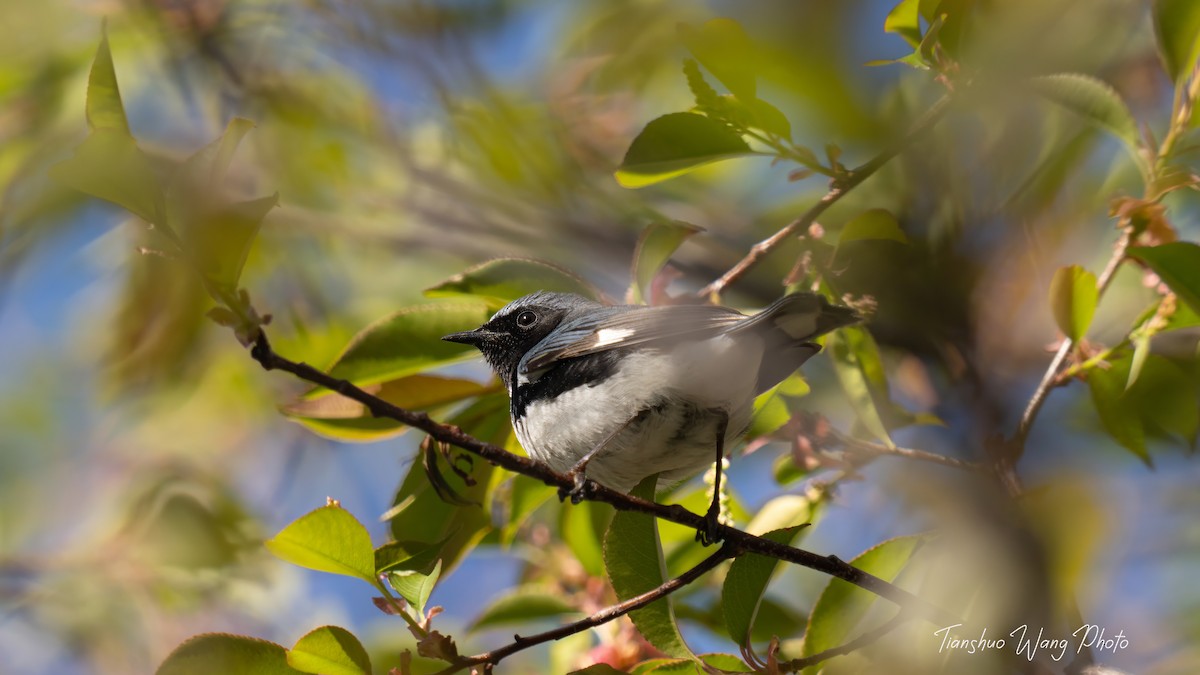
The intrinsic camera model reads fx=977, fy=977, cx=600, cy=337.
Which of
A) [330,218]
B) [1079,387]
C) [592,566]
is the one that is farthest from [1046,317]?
[330,218]

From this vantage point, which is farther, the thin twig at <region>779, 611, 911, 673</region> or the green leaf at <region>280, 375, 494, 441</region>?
the green leaf at <region>280, 375, 494, 441</region>

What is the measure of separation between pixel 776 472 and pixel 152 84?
386 centimetres

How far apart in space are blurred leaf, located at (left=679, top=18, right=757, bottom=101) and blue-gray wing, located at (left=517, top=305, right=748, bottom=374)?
57 cm

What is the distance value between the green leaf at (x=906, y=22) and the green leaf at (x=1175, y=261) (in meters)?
0.68

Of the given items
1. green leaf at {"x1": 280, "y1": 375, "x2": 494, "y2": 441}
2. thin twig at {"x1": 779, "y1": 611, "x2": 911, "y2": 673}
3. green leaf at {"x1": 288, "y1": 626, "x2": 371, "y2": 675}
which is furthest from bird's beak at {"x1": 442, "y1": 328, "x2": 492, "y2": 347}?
thin twig at {"x1": 779, "y1": 611, "x2": 911, "y2": 673}

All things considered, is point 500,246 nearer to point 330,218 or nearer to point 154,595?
point 330,218

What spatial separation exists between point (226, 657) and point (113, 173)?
964 millimetres

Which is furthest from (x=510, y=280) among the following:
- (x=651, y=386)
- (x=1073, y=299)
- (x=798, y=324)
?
(x=1073, y=299)

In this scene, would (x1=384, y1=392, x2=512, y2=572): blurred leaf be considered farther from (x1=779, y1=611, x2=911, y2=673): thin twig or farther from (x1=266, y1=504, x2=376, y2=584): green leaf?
(x1=779, y1=611, x2=911, y2=673): thin twig

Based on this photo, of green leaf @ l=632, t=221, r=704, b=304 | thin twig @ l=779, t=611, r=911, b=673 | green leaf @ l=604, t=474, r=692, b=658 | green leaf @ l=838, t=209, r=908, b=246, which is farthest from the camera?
green leaf @ l=632, t=221, r=704, b=304

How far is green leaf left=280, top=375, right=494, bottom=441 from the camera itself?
251 cm

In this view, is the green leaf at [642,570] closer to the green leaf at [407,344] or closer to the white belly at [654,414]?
the white belly at [654,414]

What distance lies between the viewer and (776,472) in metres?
2.74

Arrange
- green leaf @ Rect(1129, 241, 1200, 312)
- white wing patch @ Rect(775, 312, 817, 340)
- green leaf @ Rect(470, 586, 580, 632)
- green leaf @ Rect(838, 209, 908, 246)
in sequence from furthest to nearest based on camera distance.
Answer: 1. green leaf @ Rect(470, 586, 580, 632)
2. white wing patch @ Rect(775, 312, 817, 340)
3. green leaf @ Rect(838, 209, 908, 246)
4. green leaf @ Rect(1129, 241, 1200, 312)
